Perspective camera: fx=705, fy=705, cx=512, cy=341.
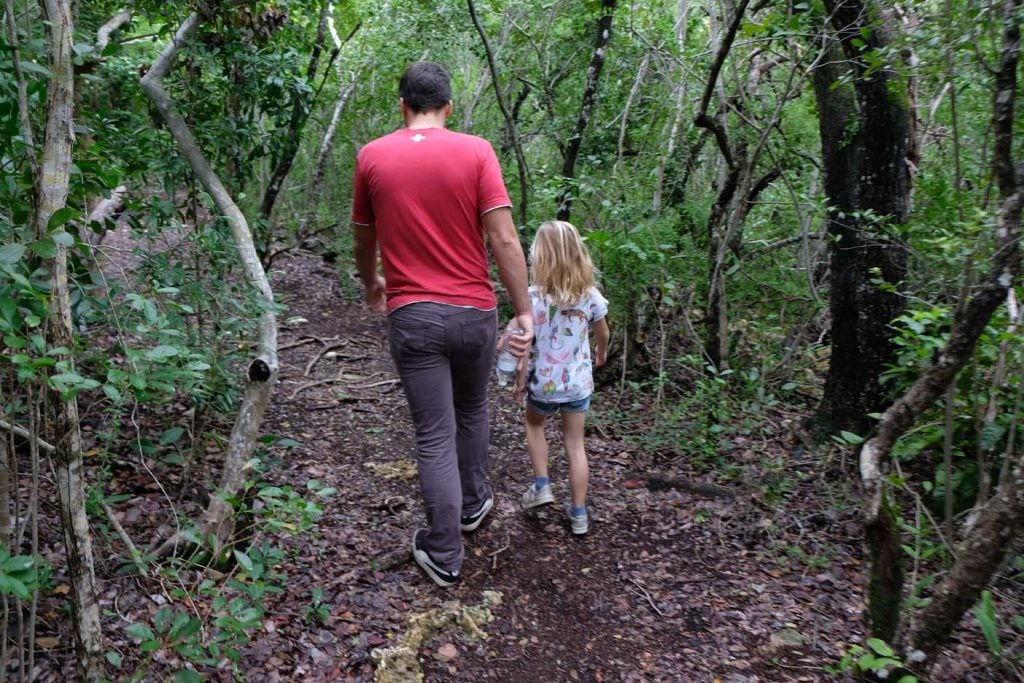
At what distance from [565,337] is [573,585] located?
1292 millimetres

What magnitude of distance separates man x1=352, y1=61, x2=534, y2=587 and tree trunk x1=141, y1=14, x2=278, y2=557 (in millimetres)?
758

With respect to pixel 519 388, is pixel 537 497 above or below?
below

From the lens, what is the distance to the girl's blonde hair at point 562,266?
12.4 feet

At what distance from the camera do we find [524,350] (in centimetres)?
342

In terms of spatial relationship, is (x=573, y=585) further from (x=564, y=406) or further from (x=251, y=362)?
(x=251, y=362)

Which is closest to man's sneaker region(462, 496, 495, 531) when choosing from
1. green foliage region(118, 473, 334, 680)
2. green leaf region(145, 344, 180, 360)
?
green foliage region(118, 473, 334, 680)

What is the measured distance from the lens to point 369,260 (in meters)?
3.44

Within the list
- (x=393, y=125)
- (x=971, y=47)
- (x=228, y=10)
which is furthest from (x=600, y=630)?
(x=393, y=125)

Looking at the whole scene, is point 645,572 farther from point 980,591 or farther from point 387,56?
point 387,56

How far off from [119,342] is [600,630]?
2353mm

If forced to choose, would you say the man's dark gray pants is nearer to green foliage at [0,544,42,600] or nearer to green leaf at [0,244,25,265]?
green leaf at [0,244,25,265]

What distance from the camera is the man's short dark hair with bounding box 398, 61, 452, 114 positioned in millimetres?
3100

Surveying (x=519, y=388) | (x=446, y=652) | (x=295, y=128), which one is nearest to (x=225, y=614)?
(x=446, y=652)

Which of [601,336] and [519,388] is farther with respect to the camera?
[601,336]
